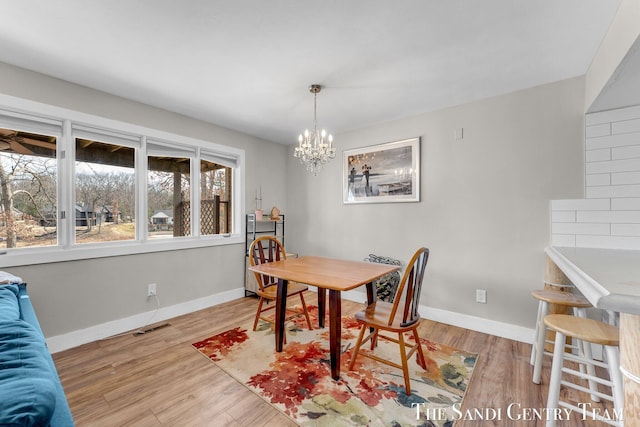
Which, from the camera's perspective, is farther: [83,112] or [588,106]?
[83,112]

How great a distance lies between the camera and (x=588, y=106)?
2164 mm

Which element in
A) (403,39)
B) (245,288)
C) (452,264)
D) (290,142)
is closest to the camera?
(403,39)

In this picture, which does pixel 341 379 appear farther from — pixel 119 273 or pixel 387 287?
pixel 119 273

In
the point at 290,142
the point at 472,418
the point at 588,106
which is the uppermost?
the point at 290,142

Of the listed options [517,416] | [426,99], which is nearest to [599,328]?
[517,416]

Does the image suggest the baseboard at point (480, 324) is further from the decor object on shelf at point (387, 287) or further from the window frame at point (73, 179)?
the window frame at point (73, 179)

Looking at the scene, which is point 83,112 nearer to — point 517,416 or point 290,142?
point 290,142

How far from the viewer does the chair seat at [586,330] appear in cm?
127

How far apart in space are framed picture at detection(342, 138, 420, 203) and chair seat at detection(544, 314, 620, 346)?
6.10 feet

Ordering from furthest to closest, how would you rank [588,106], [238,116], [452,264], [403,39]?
[238,116]
[452,264]
[588,106]
[403,39]

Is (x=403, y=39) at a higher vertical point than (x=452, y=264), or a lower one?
higher

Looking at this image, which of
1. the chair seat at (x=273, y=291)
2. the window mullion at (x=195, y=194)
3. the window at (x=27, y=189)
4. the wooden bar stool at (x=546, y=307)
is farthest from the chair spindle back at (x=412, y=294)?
the window at (x=27, y=189)

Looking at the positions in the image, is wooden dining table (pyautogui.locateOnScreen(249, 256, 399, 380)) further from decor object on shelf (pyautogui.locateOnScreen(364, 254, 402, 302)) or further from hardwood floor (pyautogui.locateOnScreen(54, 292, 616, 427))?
decor object on shelf (pyautogui.locateOnScreen(364, 254, 402, 302))

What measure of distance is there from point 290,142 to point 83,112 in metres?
2.52
